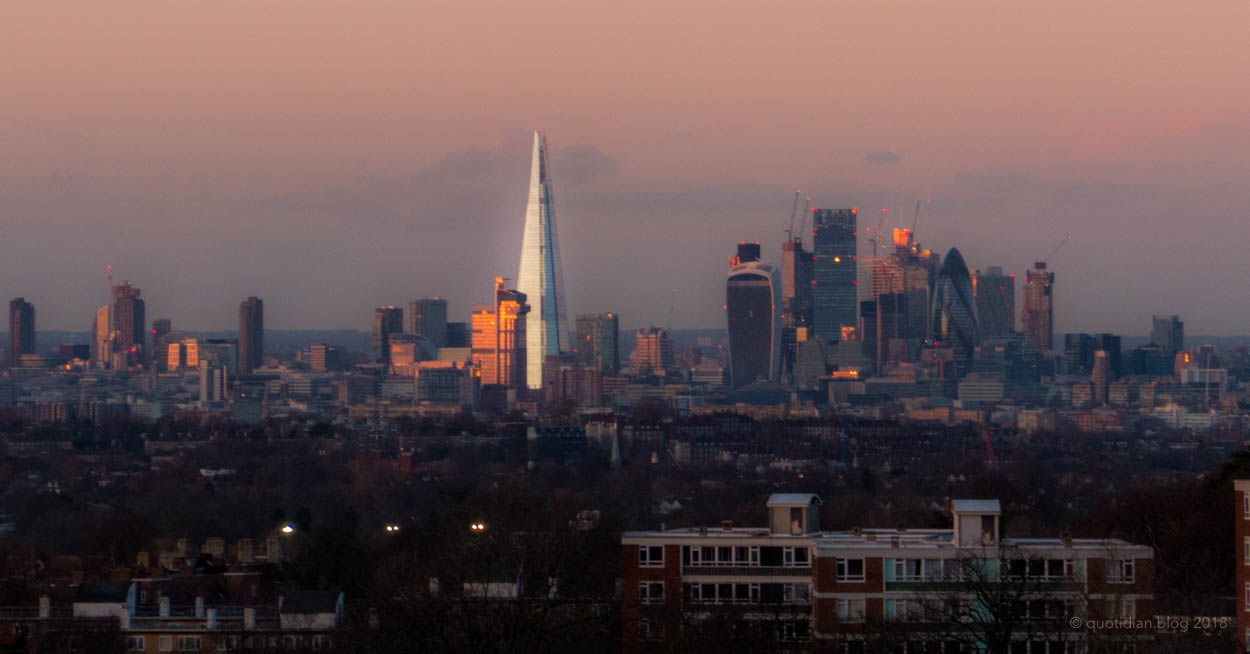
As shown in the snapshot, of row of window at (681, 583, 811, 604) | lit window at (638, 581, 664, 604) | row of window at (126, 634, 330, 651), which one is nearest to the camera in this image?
row of window at (681, 583, 811, 604)

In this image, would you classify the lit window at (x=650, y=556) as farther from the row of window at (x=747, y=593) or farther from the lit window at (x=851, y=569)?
the lit window at (x=851, y=569)

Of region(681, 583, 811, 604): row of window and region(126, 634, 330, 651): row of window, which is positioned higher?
region(681, 583, 811, 604): row of window

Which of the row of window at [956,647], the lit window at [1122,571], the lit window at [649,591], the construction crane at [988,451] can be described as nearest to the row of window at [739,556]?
the lit window at [649,591]

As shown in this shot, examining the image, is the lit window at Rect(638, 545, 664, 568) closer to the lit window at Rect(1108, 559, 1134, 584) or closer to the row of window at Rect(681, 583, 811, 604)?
the row of window at Rect(681, 583, 811, 604)

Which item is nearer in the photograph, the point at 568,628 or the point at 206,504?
the point at 568,628

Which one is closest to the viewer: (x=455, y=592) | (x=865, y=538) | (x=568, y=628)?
(x=455, y=592)

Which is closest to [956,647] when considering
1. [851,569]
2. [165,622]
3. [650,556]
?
[851,569]

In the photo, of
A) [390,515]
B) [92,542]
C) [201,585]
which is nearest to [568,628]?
[201,585]

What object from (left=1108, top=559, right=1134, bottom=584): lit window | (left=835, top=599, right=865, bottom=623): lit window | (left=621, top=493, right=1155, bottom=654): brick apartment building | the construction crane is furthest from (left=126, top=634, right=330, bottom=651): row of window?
the construction crane

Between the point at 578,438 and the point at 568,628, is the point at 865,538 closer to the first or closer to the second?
the point at 568,628
